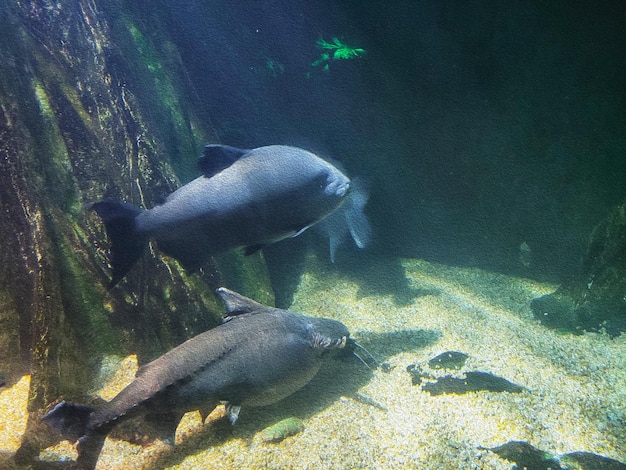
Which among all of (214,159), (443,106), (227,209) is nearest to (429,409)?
(227,209)

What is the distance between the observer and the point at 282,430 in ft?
9.51

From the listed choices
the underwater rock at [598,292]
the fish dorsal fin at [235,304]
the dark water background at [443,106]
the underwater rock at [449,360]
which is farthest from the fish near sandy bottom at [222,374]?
the dark water background at [443,106]

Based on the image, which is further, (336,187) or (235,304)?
(235,304)

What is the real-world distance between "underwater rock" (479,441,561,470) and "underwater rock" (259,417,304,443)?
1414 millimetres

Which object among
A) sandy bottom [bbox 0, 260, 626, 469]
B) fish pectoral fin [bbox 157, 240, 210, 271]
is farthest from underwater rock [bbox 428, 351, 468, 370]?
fish pectoral fin [bbox 157, 240, 210, 271]

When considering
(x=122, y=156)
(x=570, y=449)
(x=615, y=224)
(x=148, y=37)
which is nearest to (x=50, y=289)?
(x=122, y=156)

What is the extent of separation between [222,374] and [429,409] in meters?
1.81

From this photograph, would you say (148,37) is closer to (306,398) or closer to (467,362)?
(306,398)

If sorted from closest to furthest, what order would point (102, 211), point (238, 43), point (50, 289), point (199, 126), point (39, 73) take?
point (102, 211)
point (50, 289)
point (39, 73)
point (199, 126)
point (238, 43)

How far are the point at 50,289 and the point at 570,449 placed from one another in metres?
4.36

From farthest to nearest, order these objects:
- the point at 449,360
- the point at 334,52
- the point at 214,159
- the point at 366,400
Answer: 1. the point at 334,52
2. the point at 449,360
3. the point at 366,400
4. the point at 214,159

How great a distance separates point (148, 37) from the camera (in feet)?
16.6

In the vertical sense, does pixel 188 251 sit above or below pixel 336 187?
below

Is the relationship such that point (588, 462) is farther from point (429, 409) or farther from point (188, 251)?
point (188, 251)
